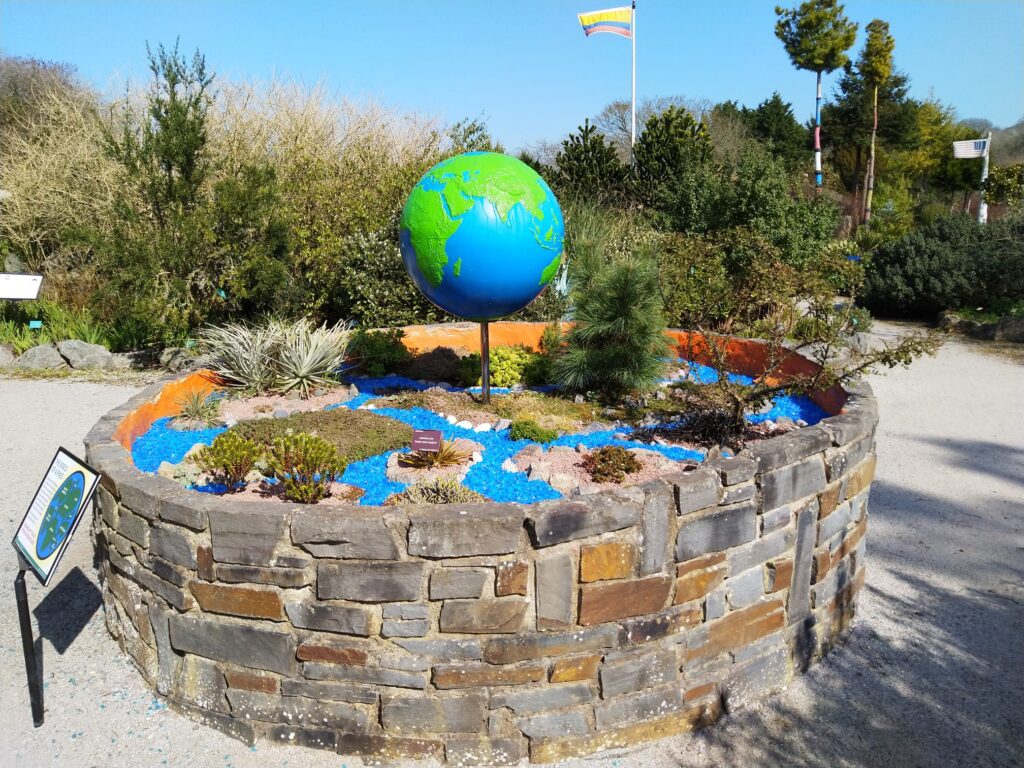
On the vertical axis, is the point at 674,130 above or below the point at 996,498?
above

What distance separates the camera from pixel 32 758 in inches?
130

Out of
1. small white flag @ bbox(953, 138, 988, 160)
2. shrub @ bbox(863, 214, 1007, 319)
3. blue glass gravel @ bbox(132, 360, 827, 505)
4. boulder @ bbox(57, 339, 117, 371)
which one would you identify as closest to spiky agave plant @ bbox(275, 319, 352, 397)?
blue glass gravel @ bbox(132, 360, 827, 505)

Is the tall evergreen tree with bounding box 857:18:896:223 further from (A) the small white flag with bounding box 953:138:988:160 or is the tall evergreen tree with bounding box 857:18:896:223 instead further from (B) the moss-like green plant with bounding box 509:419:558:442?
(B) the moss-like green plant with bounding box 509:419:558:442

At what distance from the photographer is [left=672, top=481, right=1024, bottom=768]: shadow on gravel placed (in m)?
3.39

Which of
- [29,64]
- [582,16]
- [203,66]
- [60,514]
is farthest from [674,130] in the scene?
[29,64]

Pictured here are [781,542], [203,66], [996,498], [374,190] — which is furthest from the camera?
[374,190]

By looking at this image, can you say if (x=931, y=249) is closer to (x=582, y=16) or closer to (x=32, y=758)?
(x=582, y=16)

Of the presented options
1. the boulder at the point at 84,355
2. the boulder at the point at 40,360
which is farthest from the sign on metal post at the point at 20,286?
the boulder at the point at 84,355

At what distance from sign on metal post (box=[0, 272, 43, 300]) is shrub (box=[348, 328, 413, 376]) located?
7216mm

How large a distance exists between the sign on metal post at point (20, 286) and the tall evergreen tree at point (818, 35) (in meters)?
25.4

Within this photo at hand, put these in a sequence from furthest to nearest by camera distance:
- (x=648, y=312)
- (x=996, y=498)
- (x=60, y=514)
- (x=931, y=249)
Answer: (x=931, y=249) → (x=996, y=498) → (x=648, y=312) → (x=60, y=514)

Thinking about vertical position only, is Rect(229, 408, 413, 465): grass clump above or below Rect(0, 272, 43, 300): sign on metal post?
below

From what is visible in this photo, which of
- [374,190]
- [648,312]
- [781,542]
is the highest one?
[374,190]

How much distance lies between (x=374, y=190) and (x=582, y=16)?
936cm
